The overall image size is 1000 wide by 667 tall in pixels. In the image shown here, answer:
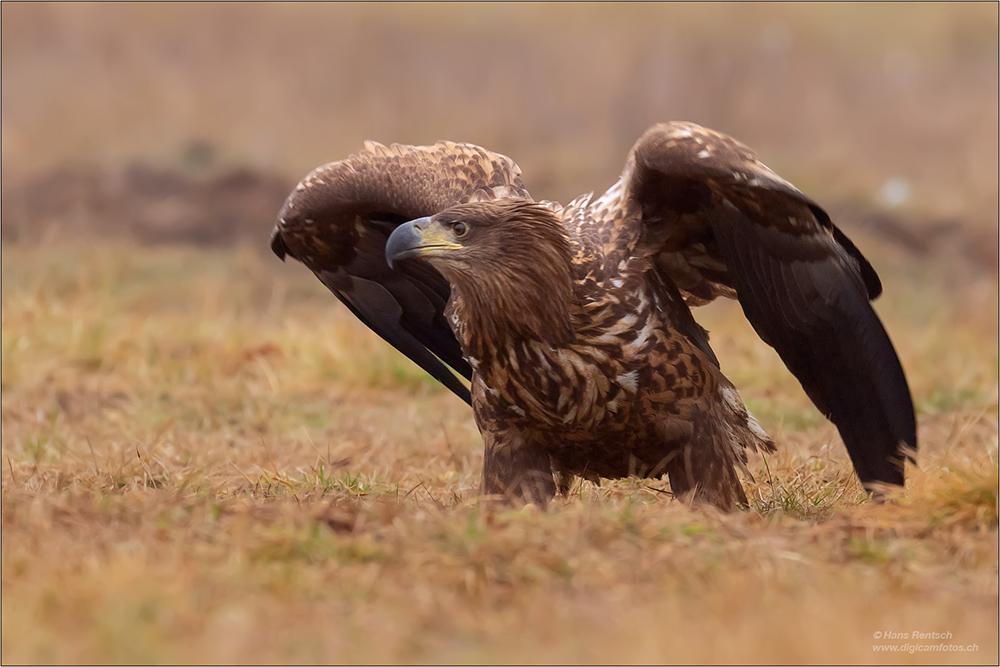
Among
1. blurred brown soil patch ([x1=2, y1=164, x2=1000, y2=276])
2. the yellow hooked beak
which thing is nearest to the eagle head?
the yellow hooked beak

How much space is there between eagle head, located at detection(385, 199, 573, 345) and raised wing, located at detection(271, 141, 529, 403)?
0.60m

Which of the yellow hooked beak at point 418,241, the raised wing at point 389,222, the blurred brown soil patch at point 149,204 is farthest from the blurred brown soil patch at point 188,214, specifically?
the yellow hooked beak at point 418,241

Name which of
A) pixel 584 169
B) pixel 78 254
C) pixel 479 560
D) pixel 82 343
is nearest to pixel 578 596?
pixel 479 560

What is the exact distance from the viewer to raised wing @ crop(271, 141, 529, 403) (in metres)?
4.93

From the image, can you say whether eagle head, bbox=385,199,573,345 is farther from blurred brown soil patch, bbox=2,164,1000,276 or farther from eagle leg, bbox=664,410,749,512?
blurred brown soil patch, bbox=2,164,1000,276

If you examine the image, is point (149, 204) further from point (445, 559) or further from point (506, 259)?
point (445, 559)

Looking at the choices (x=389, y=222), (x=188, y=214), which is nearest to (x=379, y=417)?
(x=389, y=222)

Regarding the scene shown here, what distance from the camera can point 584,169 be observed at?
1549 cm

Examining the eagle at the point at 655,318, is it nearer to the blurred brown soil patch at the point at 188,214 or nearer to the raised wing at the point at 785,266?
the raised wing at the point at 785,266

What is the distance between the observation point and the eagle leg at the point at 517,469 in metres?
4.51

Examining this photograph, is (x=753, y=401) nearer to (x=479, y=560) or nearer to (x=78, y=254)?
(x=479, y=560)

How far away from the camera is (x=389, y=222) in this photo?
5.23 m

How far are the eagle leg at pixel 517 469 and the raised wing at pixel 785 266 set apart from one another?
0.83 meters

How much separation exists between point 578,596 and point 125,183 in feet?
44.4
